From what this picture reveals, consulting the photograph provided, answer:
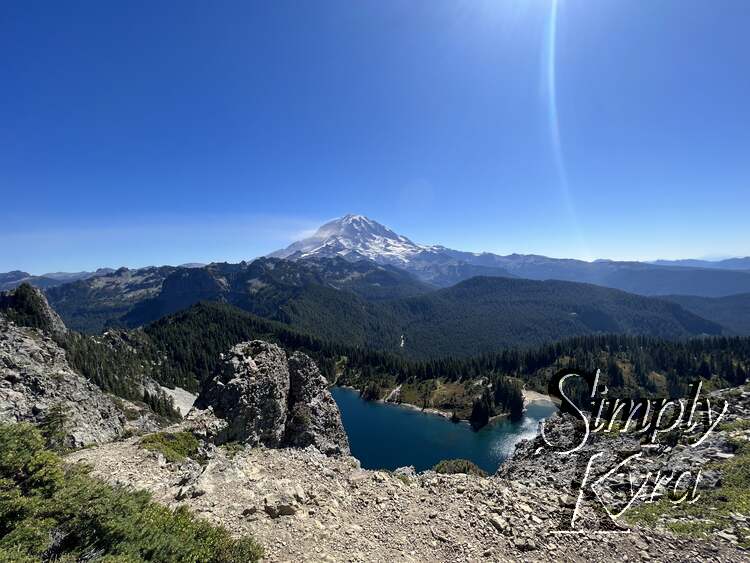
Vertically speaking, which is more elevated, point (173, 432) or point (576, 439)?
point (173, 432)

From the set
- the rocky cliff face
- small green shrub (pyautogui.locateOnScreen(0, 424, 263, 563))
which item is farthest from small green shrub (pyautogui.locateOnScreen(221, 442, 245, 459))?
small green shrub (pyautogui.locateOnScreen(0, 424, 263, 563))

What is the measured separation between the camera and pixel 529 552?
15.3 meters

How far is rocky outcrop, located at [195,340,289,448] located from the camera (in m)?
35.0

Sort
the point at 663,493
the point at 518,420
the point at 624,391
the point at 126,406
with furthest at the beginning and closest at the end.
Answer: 1. the point at 624,391
2. the point at 518,420
3. the point at 126,406
4. the point at 663,493

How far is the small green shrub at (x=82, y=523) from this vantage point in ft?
34.2

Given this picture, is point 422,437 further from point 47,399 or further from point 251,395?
point 47,399

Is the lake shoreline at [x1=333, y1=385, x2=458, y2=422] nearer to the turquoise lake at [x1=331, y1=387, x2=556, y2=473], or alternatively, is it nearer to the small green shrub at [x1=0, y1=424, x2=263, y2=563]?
the turquoise lake at [x1=331, y1=387, x2=556, y2=473]

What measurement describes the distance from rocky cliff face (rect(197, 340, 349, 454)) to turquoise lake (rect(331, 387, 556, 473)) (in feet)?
213

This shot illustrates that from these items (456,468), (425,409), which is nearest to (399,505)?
(456,468)

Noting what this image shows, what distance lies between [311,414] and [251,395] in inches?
347

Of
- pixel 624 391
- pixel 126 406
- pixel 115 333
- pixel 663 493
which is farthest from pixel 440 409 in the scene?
pixel 115 333

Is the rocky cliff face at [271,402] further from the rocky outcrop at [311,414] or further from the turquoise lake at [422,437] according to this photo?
the turquoise lake at [422,437]

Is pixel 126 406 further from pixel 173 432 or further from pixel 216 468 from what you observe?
pixel 216 468

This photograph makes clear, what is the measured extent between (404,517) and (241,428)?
893 inches
